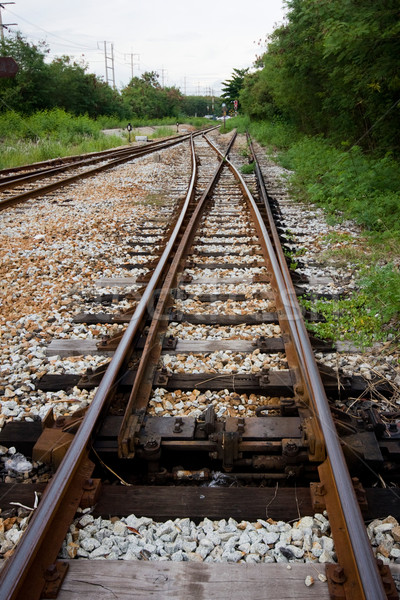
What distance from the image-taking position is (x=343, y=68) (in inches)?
340

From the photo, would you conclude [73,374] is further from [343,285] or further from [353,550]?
[343,285]

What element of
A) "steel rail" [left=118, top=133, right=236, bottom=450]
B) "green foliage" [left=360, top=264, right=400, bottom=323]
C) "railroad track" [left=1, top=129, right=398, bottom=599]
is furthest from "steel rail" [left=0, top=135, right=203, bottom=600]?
"green foliage" [left=360, top=264, right=400, bottom=323]

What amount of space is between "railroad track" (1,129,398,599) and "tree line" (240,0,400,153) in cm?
465

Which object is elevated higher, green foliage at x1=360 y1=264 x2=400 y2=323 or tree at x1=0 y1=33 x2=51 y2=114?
tree at x1=0 y1=33 x2=51 y2=114

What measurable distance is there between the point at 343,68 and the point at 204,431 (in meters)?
8.45

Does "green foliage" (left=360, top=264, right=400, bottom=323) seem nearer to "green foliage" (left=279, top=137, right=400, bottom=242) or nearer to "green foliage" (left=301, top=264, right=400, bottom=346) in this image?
"green foliage" (left=301, top=264, right=400, bottom=346)

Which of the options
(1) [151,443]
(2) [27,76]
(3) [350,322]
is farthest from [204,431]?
(2) [27,76]

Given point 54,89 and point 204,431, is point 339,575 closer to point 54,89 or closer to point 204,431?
point 204,431

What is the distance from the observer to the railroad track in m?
1.72

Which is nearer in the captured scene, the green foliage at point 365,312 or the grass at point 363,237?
the green foliage at point 365,312

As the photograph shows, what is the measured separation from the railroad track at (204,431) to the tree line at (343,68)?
4.65 m

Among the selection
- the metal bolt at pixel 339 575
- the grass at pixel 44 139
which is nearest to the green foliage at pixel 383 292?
the metal bolt at pixel 339 575

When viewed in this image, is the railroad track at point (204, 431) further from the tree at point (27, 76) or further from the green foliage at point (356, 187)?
the tree at point (27, 76)

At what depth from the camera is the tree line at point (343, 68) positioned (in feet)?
21.2
